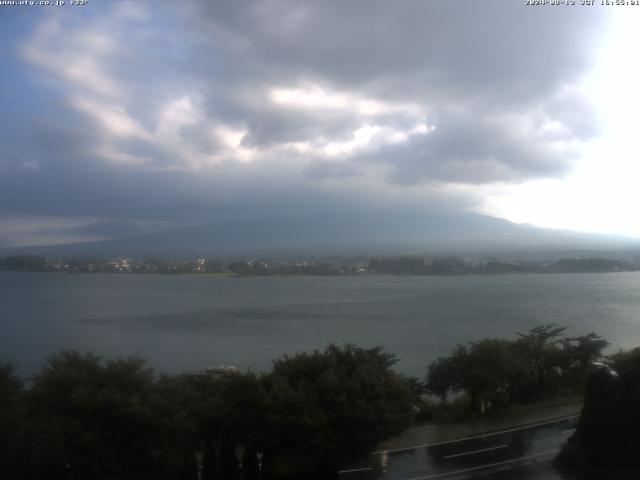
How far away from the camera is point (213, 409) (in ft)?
26.5

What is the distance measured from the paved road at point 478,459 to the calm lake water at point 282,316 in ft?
26.8

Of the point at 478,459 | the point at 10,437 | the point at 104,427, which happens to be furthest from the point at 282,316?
the point at 10,437

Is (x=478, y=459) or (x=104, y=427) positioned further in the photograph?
(x=478, y=459)

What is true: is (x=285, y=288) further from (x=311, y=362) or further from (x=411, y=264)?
(x=311, y=362)

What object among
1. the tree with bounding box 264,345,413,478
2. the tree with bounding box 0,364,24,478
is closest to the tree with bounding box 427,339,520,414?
the tree with bounding box 264,345,413,478

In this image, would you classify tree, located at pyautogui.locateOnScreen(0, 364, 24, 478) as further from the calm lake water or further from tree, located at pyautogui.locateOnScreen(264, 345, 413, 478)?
the calm lake water

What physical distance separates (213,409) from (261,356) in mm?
16864

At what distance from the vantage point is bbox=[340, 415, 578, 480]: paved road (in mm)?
8242

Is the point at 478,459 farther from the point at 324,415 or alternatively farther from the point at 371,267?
the point at 371,267

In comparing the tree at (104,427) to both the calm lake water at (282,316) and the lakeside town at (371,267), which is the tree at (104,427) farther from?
the lakeside town at (371,267)

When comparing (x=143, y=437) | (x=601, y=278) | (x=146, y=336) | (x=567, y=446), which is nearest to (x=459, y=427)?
(x=567, y=446)

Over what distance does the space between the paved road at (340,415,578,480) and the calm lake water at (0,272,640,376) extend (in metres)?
8.17

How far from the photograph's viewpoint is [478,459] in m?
8.96

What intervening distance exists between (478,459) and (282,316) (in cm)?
2951
